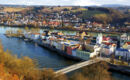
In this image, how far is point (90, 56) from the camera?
5117mm

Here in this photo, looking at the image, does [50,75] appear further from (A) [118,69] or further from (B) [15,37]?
(B) [15,37]

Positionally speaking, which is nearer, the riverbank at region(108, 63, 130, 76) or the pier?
the pier

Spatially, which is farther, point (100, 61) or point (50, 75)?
point (100, 61)

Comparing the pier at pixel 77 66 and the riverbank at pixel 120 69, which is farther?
the riverbank at pixel 120 69

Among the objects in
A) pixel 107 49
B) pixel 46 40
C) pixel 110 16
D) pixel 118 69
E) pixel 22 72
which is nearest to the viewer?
pixel 22 72

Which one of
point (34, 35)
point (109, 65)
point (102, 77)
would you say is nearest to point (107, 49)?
point (109, 65)

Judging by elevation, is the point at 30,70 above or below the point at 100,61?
above

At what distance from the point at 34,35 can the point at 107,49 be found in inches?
176

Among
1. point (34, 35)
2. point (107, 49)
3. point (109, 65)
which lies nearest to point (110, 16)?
point (34, 35)

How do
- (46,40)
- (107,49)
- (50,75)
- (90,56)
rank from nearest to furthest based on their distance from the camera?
(50,75) < (90,56) < (107,49) < (46,40)

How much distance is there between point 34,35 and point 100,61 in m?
4.94

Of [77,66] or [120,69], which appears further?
[77,66]

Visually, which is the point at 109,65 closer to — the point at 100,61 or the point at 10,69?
the point at 100,61

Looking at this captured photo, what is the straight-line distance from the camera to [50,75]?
2906 mm
